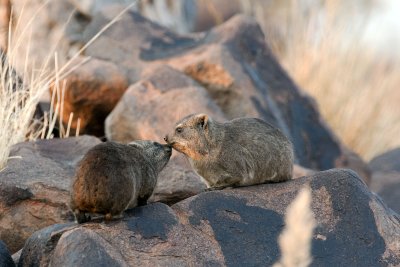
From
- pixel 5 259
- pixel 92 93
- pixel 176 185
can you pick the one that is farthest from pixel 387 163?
pixel 5 259

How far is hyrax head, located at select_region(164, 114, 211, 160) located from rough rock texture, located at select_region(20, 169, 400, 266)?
69 cm

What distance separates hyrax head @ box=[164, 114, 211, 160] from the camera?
676cm

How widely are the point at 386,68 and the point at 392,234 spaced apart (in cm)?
950

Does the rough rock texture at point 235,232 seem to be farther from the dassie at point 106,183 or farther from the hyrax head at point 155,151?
the hyrax head at point 155,151

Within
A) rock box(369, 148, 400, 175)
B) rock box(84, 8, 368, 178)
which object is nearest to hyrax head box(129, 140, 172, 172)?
rock box(84, 8, 368, 178)

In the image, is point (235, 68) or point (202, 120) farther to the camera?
point (235, 68)

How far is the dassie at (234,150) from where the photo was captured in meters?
6.64

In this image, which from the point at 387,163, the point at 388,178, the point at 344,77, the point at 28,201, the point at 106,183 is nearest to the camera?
the point at 106,183

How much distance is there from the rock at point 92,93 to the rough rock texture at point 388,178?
131 inches

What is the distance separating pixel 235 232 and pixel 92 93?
482cm

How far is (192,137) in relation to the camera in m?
6.78

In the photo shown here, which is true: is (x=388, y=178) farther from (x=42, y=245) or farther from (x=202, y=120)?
(x=42, y=245)

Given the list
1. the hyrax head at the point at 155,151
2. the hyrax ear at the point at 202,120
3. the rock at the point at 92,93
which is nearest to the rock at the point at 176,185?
the hyrax ear at the point at 202,120

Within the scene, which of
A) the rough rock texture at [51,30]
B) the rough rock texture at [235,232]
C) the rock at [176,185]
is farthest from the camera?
the rough rock texture at [51,30]
